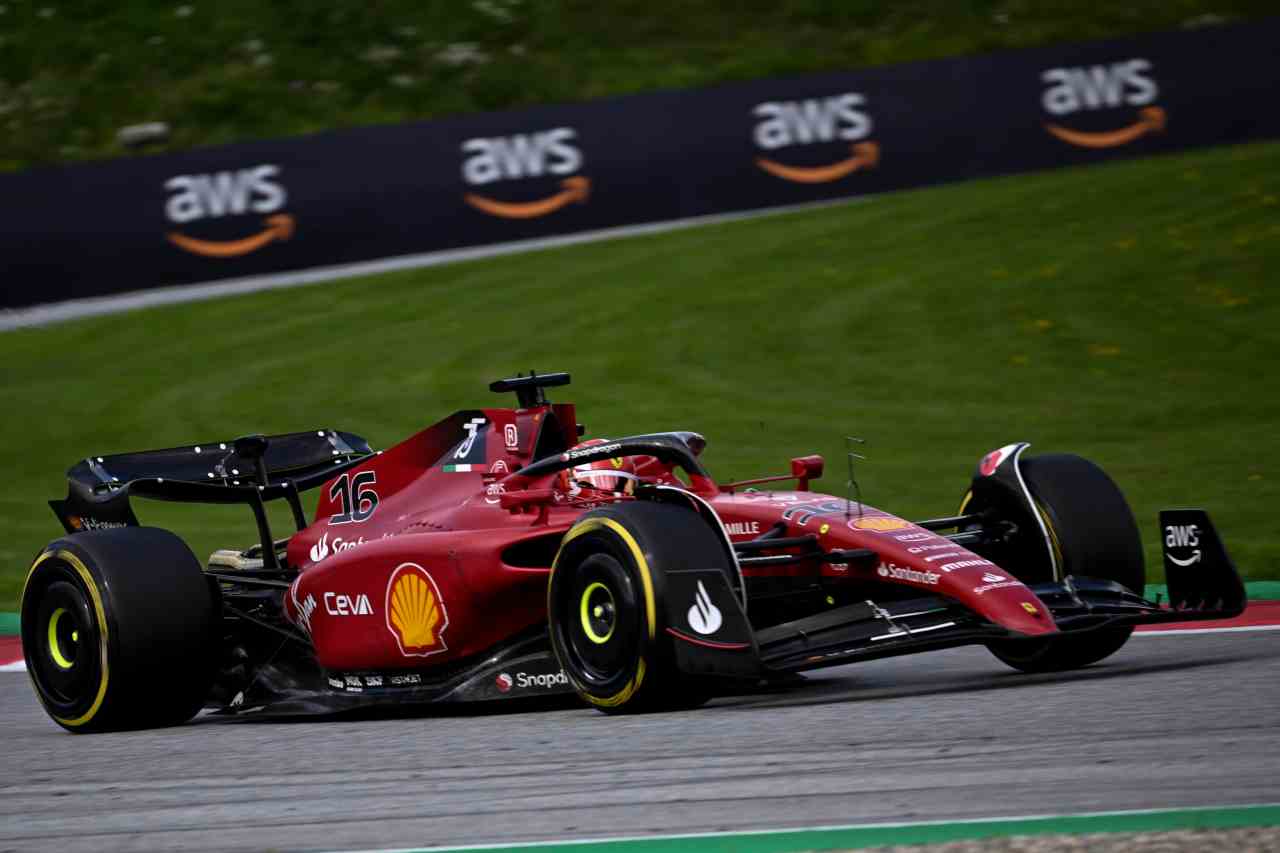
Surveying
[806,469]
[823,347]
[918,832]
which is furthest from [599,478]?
[823,347]

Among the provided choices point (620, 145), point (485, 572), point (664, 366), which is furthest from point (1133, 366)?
point (485, 572)

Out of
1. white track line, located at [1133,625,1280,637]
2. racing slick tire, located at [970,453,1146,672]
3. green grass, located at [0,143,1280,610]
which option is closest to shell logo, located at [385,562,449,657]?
racing slick tire, located at [970,453,1146,672]

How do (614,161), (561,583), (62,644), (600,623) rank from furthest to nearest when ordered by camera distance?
(614,161) → (62,644) → (561,583) → (600,623)

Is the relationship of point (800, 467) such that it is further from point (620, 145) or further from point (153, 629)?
point (620, 145)

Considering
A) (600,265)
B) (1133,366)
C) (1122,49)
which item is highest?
(1122,49)

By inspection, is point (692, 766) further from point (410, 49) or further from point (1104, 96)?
point (410, 49)

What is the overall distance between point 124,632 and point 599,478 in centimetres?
202

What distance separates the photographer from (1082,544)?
8.12 metres

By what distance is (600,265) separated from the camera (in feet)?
69.4

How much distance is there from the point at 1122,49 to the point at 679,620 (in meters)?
15.8

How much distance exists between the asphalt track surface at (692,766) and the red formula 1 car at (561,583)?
230mm

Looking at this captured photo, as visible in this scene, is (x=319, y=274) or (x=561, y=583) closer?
(x=561, y=583)

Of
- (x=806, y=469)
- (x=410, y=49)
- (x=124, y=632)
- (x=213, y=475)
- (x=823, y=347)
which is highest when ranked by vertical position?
(x=410, y=49)

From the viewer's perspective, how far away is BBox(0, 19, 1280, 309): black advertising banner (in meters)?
20.1
